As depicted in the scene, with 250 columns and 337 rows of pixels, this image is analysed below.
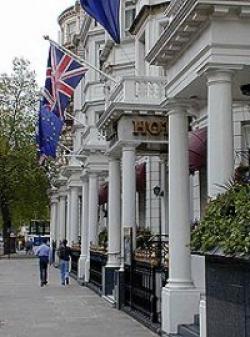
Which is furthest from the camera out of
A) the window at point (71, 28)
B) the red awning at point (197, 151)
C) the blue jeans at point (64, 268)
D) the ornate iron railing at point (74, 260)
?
the window at point (71, 28)

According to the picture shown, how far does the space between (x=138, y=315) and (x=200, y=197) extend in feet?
19.7

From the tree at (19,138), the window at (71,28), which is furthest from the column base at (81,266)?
the window at (71,28)

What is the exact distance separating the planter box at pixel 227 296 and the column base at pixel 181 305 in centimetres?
333

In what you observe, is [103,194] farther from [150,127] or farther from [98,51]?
[150,127]

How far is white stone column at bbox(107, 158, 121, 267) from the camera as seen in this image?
20250 mm

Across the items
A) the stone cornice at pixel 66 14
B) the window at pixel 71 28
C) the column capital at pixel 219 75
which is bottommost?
the column capital at pixel 219 75

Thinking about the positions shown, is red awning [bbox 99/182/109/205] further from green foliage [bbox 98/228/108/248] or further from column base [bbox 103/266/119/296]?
column base [bbox 103/266/119/296]

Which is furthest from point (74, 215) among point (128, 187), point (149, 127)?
point (149, 127)

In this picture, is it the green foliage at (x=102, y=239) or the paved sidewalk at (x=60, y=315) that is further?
the green foliage at (x=102, y=239)

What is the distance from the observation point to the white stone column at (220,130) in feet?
32.8

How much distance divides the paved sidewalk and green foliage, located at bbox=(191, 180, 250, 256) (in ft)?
17.2

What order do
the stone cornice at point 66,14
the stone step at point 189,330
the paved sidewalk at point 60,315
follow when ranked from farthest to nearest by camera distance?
the stone cornice at point 66,14 < the paved sidewalk at point 60,315 < the stone step at point 189,330

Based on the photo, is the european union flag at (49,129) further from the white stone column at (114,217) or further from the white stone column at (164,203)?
the white stone column at (114,217)

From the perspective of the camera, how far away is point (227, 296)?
8008mm
